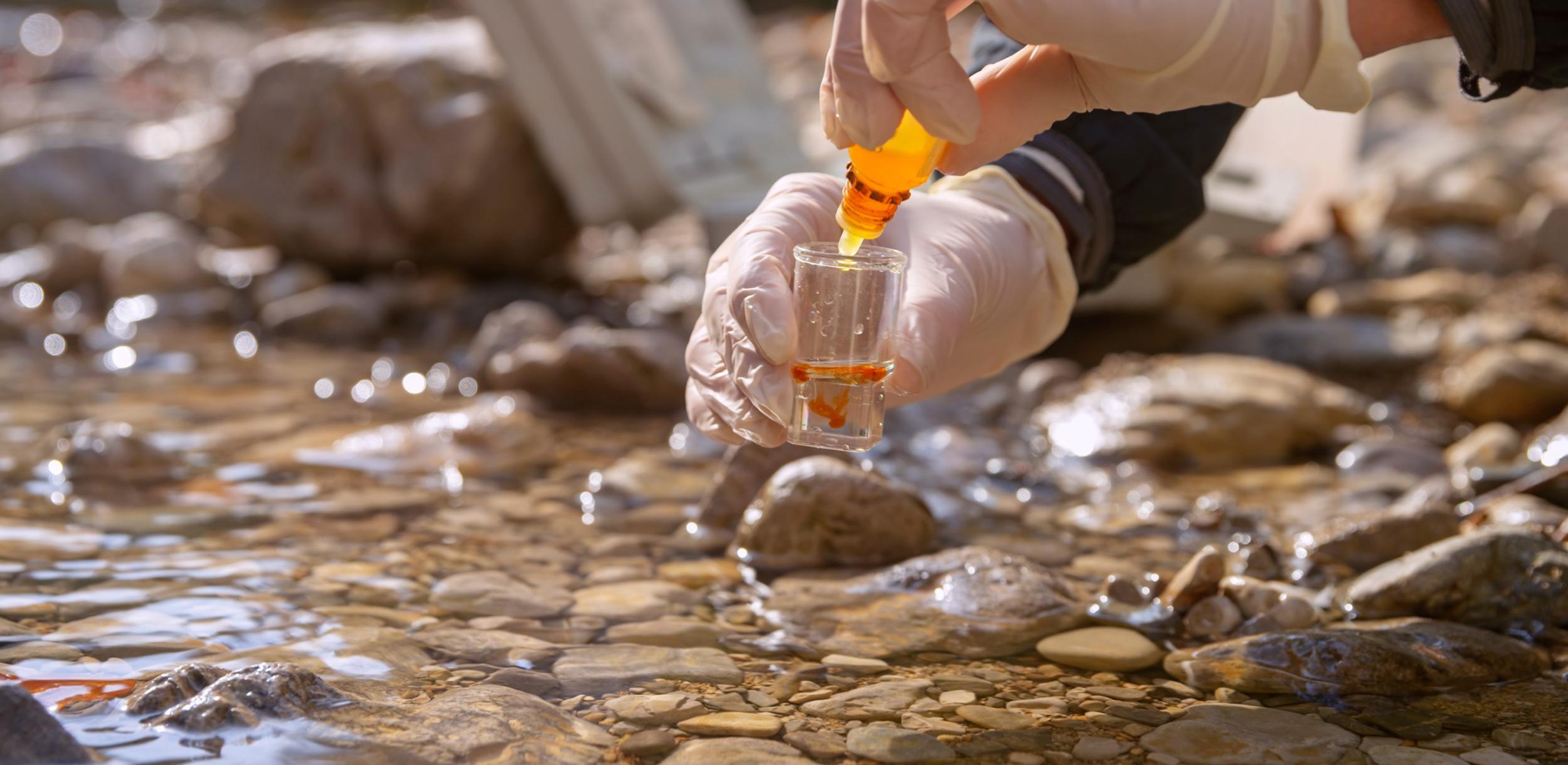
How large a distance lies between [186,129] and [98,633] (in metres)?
8.80

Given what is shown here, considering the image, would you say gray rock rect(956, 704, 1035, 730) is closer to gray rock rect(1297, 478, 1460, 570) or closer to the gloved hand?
the gloved hand

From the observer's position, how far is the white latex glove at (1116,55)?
1778mm

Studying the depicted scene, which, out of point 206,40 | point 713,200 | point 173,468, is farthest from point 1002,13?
point 206,40

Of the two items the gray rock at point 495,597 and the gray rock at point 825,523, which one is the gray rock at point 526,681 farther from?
the gray rock at point 825,523

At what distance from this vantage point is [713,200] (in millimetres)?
5633

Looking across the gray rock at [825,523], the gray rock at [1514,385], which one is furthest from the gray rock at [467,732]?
the gray rock at [1514,385]

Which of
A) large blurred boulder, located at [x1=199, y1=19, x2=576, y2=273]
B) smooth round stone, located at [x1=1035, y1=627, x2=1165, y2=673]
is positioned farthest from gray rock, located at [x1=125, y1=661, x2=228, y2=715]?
large blurred boulder, located at [x1=199, y1=19, x2=576, y2=273]

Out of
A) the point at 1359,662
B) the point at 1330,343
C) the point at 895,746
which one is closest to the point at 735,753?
the point at 895,746

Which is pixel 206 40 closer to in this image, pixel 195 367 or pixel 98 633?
pixel 195 367

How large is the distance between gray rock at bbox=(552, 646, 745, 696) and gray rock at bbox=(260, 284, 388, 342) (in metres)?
3.54

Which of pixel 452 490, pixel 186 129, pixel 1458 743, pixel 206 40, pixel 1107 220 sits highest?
pixel 206 40

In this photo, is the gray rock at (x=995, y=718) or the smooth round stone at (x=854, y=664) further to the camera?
the smooth round stone at (x=854, y=664)

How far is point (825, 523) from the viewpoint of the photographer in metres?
2.93

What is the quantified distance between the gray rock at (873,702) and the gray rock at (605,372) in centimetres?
225
